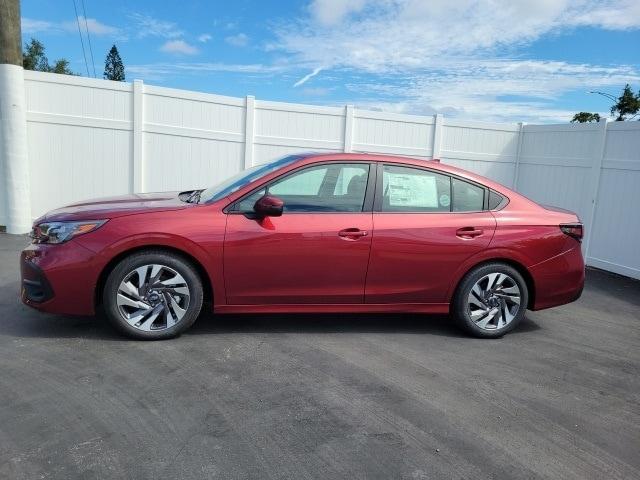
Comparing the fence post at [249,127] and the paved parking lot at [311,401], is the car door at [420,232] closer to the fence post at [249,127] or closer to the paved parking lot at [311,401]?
the paved parking lot at [311,401]

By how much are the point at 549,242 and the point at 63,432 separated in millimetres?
4117

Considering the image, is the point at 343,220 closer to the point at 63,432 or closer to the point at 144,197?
the point at 144,197

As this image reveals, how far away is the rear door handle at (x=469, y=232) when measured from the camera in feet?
15.6

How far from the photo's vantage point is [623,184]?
808cm

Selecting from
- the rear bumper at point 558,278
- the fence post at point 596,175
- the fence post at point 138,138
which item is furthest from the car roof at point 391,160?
the fence post at point 138,138

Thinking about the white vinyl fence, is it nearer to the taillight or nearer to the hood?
the taillight

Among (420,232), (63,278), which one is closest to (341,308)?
(420,232)

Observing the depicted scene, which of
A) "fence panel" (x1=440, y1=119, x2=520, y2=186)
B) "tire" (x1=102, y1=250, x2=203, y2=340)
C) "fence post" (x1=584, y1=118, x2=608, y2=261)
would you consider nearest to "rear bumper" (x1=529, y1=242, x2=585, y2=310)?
"tire" (x1=102, y1=250, x2=203, y2=340)

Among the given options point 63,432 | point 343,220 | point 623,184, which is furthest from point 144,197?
point 623,184

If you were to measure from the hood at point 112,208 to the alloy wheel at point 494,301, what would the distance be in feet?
8.63

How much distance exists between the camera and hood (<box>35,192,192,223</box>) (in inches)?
168

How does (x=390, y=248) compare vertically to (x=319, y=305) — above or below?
above

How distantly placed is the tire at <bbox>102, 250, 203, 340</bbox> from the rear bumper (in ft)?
9.88

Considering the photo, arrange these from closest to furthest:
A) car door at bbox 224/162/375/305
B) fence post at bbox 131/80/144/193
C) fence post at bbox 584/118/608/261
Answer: car door at bbox 224/162/375/305
fence post at bbox 584/118/608/261
fence post at bbox 131/80/144/193
